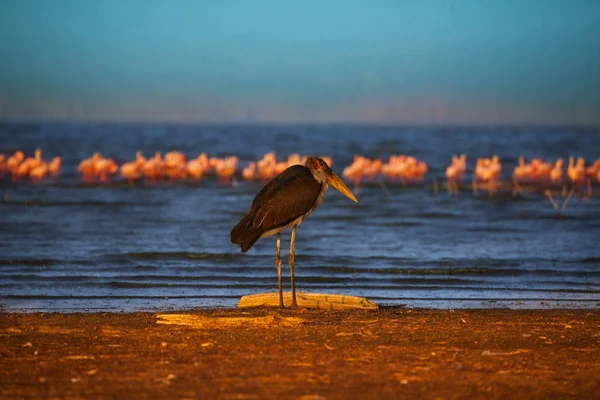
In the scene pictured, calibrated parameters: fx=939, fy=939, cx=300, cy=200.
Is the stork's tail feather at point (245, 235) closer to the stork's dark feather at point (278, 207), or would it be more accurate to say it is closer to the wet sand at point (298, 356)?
the stork's dark feather at point (278, 207)

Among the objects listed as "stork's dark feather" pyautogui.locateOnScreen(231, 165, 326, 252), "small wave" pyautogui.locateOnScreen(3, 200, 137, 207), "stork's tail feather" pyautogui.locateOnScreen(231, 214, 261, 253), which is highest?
"stork's dark feather" pyautogui.locateOnScreen(231, 165, 326, 252)

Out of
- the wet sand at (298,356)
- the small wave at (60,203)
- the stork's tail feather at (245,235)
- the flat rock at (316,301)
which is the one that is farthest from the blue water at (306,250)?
the wet sand at (298,356)

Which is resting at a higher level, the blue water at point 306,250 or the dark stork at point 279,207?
the dark stork at point 279,207

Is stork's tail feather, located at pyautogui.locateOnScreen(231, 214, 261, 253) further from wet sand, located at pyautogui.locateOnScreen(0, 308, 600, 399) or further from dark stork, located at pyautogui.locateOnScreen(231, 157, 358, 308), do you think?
wet sand, located at pyautogui.locateOnScreen(0, 308, 600, 399)

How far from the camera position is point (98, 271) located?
14.2m

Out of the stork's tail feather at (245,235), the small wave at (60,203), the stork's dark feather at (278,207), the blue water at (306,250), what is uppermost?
the stork's dark feather at (278,207)

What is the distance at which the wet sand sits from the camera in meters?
6.00

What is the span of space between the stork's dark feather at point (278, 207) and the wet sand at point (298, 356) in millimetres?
856

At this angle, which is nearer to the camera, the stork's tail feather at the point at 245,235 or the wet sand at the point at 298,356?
the wet sand at the point at 298,356

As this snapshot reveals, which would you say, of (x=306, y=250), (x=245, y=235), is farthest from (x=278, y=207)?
(x=306, y=250)

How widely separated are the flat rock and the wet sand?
43 cm

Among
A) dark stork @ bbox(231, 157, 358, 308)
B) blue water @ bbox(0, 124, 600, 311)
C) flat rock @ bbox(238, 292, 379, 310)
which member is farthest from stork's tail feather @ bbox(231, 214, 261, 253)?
blue water @ bbox(0, 124, 600, 311)

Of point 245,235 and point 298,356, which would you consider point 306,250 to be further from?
point 298,356

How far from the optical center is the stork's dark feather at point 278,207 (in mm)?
9617
